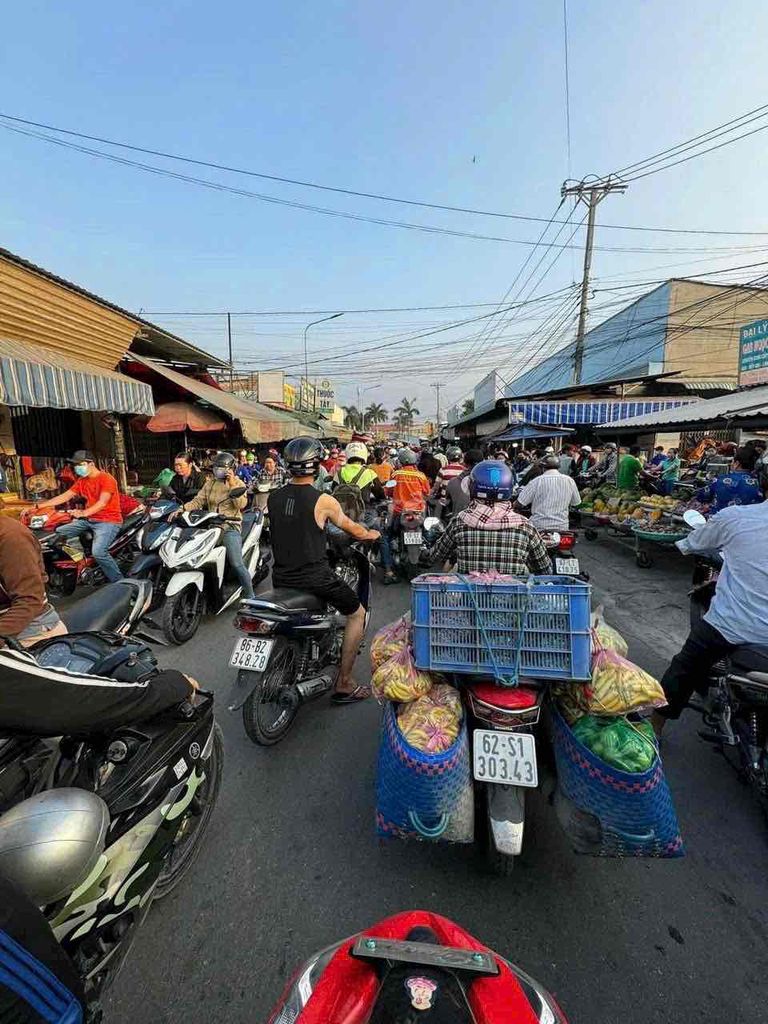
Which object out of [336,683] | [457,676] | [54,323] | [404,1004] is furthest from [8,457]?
[404,1004]

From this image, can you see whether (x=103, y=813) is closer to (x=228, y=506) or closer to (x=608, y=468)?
(x=228, y=506)

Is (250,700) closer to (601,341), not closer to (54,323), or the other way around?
(54,323)

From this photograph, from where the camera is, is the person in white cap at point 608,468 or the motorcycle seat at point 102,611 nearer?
the motorcycle seat at point 102,611

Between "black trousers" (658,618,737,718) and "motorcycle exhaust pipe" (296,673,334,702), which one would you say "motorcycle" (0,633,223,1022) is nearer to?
"motorcycle exhaust pipe" (296,673,334,702)

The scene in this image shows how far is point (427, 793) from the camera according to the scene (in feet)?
5.92

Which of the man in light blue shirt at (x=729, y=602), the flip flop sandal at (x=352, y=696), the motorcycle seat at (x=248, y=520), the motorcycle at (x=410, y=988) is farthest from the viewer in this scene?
the motorcycle seat at (x=248, y=520)

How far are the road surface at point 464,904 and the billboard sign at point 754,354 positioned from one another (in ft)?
42.8

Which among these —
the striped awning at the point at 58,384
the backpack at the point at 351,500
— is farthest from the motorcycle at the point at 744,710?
the striped awning at the point at 58,384

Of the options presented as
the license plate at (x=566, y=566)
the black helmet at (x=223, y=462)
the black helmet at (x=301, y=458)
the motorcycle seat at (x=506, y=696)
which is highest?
the black helmet at (x=301, y=458)

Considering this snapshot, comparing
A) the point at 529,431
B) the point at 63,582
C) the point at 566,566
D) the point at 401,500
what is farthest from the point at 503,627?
the point at 529,431

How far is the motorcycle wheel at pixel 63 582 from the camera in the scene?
19.0ft

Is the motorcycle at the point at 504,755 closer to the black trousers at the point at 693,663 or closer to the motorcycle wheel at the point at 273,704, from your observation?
the black trousers at the point at 693,663

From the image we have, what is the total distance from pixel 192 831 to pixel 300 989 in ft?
4.32

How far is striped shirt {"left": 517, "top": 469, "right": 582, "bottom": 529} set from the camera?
6043 millimetres
